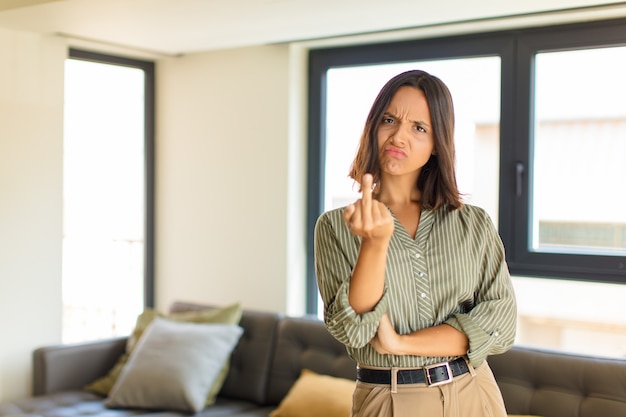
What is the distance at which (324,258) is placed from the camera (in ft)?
5.13

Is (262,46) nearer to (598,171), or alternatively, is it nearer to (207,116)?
(207,116)

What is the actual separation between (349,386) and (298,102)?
5.12 ft

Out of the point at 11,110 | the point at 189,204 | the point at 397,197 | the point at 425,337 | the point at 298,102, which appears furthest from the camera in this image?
the point at 189,204

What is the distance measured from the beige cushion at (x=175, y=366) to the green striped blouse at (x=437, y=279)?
197 cm

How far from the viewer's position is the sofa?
8.86ft

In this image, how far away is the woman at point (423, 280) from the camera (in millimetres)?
1497

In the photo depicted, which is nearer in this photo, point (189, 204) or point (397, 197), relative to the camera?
point (397, 197)

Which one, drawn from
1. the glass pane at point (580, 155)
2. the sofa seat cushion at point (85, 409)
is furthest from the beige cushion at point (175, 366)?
the glass pane at point (580, 155)

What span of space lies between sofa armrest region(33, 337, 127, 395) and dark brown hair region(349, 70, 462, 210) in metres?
2.56

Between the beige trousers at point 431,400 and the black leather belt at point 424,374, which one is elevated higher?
the black leather belt at point 424,374

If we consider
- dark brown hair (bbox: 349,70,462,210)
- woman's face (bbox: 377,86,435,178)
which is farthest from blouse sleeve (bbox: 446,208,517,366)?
woman's face (bbox: 377,86,435,178)

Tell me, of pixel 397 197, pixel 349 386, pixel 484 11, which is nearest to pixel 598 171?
pixel 484 11

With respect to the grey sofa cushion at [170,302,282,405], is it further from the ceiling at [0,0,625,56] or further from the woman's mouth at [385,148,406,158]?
the woman's mouth at [385,148,406,158]

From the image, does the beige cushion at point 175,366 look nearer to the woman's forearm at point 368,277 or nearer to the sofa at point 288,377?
the sofa at point 288,377
